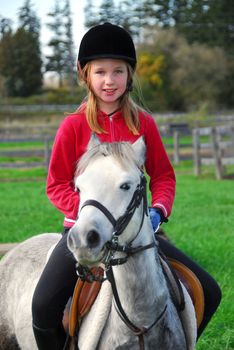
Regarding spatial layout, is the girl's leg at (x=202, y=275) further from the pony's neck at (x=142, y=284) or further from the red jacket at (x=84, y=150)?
the pony's neck at (x=142, y=284)

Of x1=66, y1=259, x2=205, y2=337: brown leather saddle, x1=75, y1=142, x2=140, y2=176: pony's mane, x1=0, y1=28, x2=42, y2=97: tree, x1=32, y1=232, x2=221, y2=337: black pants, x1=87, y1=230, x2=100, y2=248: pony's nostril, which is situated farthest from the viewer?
x1=0, y1=28, x2=42, y2=97: tree

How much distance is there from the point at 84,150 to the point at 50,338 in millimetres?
1107

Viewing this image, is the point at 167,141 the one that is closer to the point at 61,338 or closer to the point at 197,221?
the point at 197,221

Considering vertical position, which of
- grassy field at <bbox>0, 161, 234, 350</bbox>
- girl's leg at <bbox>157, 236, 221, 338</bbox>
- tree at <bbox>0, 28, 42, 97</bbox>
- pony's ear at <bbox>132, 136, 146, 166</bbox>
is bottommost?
tree at <bbox>0, 28, 42, 97</bbox>

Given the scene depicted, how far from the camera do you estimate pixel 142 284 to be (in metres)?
3.31

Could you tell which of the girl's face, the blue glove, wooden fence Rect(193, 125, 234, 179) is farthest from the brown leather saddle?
wooden fence Rect(193, 125, 234, 179)

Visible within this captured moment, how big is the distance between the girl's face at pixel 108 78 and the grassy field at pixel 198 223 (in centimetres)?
253

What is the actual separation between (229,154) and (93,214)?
59.3 ft

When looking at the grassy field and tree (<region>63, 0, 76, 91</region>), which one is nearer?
the grassy field

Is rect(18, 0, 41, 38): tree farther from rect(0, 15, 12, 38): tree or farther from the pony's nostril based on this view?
the pony's nostril

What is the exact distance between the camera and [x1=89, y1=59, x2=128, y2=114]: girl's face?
3695 mm

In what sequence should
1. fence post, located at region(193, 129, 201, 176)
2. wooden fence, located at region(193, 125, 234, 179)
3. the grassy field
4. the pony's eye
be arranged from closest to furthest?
the pony's eye, the grassy field, wooden fence, located at region(193, 125, 234, 179), fence post, located at region(193, 129, 201, 176)

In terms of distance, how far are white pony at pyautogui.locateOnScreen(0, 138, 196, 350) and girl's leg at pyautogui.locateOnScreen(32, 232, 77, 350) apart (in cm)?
25

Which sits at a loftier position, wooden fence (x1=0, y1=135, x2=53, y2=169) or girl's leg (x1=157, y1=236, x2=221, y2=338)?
girl's leg (x1=157, y1=236, x2=221, y2=338)
